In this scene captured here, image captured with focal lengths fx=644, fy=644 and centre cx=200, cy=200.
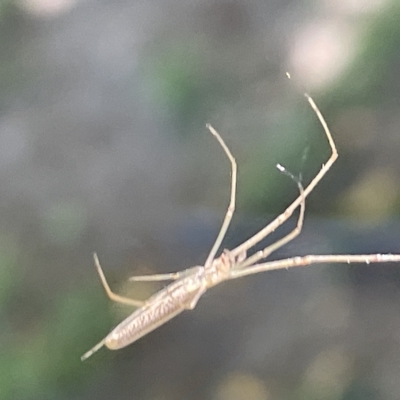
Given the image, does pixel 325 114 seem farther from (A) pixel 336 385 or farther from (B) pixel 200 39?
(A) pixel 336 385

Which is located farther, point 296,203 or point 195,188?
point 195,188

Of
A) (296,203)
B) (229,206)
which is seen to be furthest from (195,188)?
(296,203)

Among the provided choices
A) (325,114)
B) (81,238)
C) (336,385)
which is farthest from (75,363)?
(325,114)

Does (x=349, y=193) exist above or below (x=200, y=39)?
below

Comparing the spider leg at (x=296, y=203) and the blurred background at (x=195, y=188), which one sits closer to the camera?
the spider leg at (x=296, y=203)

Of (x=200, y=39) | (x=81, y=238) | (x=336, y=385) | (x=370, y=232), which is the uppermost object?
(x=200, y=39)

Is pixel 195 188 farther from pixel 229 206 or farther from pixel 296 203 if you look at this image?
pixel 296 203

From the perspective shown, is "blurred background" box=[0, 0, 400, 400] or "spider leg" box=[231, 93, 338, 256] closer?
"spider leg" box=[231, 93, 338, 256]
